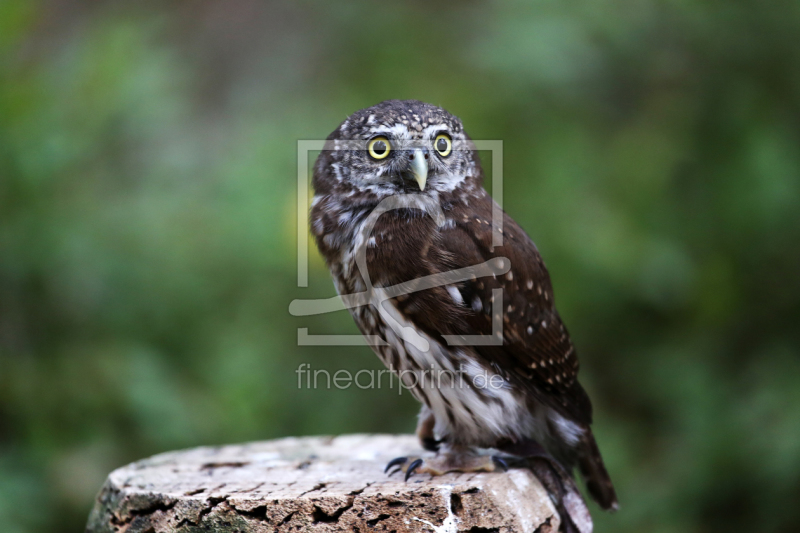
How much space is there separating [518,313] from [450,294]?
0.29 m

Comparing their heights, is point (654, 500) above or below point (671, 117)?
below

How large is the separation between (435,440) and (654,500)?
5.60 feet

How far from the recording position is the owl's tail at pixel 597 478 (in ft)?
9.78

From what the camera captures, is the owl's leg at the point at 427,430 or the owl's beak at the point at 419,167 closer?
the owl's beak at the point at 419,167

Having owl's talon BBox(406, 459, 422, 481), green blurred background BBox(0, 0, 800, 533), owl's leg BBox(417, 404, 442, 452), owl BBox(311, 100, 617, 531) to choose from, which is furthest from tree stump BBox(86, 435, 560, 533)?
green blurred background BBox(0, 0, 800, 533)

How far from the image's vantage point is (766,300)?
173 inches

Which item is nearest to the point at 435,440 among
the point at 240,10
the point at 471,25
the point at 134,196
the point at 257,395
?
the point at 257,395

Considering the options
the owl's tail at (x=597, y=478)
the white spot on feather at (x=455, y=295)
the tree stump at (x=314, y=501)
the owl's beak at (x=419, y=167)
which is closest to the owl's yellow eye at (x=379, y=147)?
the owl's beak at (x=419, y=167)

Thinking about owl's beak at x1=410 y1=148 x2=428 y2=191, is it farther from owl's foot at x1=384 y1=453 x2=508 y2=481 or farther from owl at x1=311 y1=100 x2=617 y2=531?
owl's foot at x1=384 y1=453 x2=508 y2=481

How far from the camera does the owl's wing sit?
8.63 ft

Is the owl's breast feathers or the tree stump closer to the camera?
the tree stump

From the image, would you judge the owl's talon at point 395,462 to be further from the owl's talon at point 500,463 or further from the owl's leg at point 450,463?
the owl's talon at point 500,463

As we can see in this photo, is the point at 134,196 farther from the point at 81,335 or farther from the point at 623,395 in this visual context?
the point at 623,395

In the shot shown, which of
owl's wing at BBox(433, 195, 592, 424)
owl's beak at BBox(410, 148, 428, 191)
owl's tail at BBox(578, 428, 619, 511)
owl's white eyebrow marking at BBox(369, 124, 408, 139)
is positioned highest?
owl's white eyebrow marking at BBox(369, 124, 408, 139)
